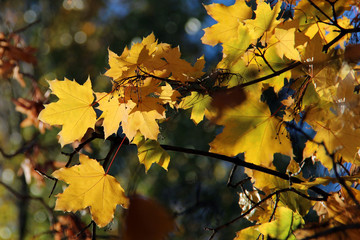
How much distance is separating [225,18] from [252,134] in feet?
0.88

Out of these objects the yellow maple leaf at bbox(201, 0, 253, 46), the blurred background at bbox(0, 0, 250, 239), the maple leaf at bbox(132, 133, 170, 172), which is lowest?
the blurred background at bbox(0, 0, 250, 239)

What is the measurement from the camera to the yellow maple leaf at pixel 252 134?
0.67 m

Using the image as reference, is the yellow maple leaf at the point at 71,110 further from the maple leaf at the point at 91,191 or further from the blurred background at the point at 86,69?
the blurred background at the point at 86,69

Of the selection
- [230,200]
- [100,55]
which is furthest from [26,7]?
[230,200]

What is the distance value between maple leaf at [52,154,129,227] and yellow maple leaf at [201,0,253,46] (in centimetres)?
38

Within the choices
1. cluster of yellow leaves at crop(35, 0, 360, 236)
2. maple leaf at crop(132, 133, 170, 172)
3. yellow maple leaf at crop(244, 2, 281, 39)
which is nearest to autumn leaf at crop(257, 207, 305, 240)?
cluster of yellow leaves at crop(35, 0, 360, 236)

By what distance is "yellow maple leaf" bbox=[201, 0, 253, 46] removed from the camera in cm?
75

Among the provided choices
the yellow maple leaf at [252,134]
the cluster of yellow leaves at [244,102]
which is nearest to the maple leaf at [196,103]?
the cluster of yellow leaves at [244,102]

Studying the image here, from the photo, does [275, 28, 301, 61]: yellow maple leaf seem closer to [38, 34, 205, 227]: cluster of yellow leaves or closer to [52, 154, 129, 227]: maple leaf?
[38, 34, 205, 227]: cluster of yellow leaves

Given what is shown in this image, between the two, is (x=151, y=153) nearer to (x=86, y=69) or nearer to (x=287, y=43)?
(x=287, y=43)

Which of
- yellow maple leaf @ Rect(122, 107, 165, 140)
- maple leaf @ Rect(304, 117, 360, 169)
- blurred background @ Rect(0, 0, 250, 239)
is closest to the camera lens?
maple leaf @ Rect(304, 117, 360, 169)

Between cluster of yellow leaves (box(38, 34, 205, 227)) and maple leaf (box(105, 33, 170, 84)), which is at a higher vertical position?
maple leaf (box(105, 33, 170, 84))

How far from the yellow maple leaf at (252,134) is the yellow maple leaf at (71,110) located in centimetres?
28

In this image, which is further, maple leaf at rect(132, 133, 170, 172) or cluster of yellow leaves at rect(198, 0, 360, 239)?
maple leaf at rect(132, 133, 170, 172)
